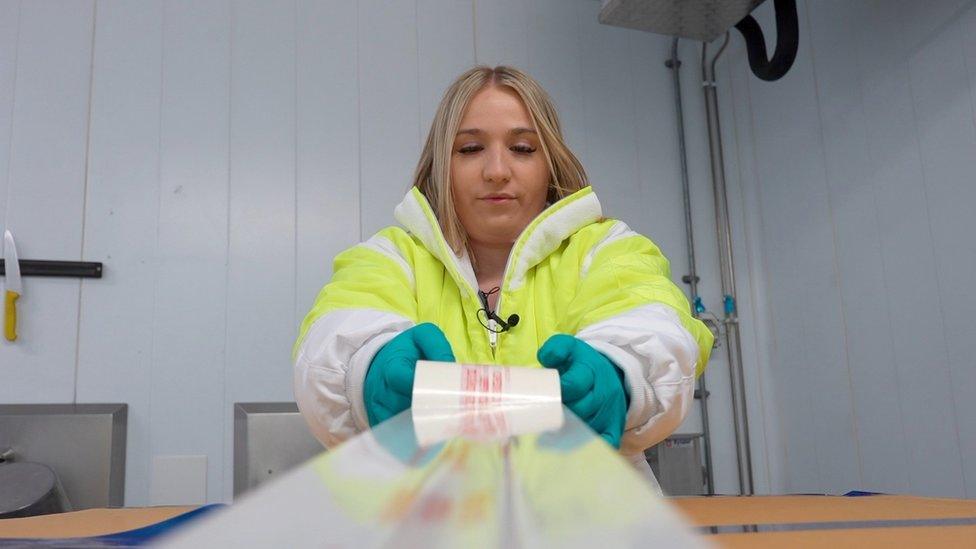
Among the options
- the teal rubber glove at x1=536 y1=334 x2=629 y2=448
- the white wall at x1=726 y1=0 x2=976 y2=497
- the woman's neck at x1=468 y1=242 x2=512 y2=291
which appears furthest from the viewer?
the white wall at x1=726 y1=0 x2=976 y2=497

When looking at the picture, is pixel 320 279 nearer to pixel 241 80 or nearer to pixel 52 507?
pixel 241 80

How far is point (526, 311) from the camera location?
88 cm

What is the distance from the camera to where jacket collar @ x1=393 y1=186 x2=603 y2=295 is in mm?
873

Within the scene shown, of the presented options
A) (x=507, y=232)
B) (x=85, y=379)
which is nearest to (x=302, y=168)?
(x=85, y=379)

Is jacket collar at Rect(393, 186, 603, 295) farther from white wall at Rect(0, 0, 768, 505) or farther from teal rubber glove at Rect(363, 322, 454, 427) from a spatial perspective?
white wall at Rect(0, 0, 768, 505)

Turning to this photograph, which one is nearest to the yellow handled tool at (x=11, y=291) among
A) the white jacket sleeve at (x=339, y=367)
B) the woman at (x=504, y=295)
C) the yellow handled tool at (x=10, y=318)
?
the yellow handled tool at (x=10, y=318)

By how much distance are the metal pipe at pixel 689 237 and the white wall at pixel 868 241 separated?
143 millimetres

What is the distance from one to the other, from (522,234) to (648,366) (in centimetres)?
28

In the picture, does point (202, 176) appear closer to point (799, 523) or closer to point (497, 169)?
point (497, 169)

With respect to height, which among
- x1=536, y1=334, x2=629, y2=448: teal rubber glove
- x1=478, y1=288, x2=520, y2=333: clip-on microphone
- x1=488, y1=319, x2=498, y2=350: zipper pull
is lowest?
x1=536, y1=334, x2=629, y2=448: teal rubber glove

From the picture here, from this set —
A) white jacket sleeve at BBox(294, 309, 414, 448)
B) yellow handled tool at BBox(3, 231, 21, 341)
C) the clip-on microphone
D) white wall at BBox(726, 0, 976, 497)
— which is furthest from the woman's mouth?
yellow handled tool at BBox(3, 231, 21, 341)

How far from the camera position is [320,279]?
152cm

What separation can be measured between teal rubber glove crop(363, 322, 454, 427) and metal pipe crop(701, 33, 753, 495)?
4.28ft

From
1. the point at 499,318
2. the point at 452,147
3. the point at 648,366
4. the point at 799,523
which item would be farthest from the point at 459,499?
the point at 452,147
